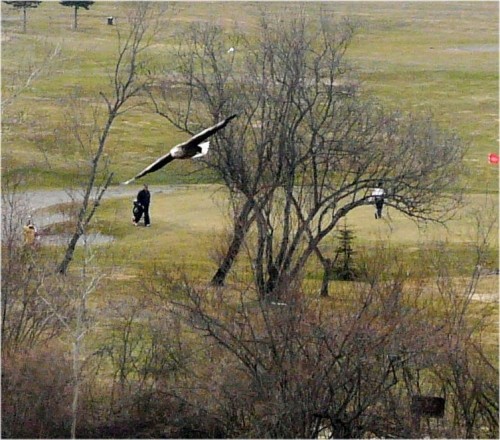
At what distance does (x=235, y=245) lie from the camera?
22844mm

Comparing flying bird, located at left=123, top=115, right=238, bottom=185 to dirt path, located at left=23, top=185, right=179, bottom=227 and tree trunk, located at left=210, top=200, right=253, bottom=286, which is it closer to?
tree trunk, located at left=210, top=200, right=253, bottom=286

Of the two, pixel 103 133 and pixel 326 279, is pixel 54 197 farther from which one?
pixel 326 279

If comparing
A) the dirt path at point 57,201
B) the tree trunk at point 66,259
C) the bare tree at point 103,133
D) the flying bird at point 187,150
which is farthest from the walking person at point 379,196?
the flying bird at point 187,150

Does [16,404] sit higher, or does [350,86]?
[350,86]

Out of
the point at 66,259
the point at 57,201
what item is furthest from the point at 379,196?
the point at 57,201

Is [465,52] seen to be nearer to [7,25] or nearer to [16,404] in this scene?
[7,25]

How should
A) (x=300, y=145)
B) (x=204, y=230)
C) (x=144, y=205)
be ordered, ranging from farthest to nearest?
(x=144, y=205), (x=204, y=230), (x=300, y=145)

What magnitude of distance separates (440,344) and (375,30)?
53738 mm

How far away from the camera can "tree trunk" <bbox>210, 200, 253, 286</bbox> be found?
22.0 meters

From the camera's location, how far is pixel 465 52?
64.2 metres

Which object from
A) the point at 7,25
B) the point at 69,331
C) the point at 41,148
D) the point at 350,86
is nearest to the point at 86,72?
the point at 7,25

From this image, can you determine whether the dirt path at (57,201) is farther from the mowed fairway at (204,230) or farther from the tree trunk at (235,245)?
the tree trunk at (235,245)

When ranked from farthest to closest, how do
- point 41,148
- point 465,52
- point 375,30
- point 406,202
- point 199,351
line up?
point 375,30 → point 465,52 → point 41,148 → point 406,202 → point 199,351

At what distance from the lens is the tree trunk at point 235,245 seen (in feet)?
72.2
